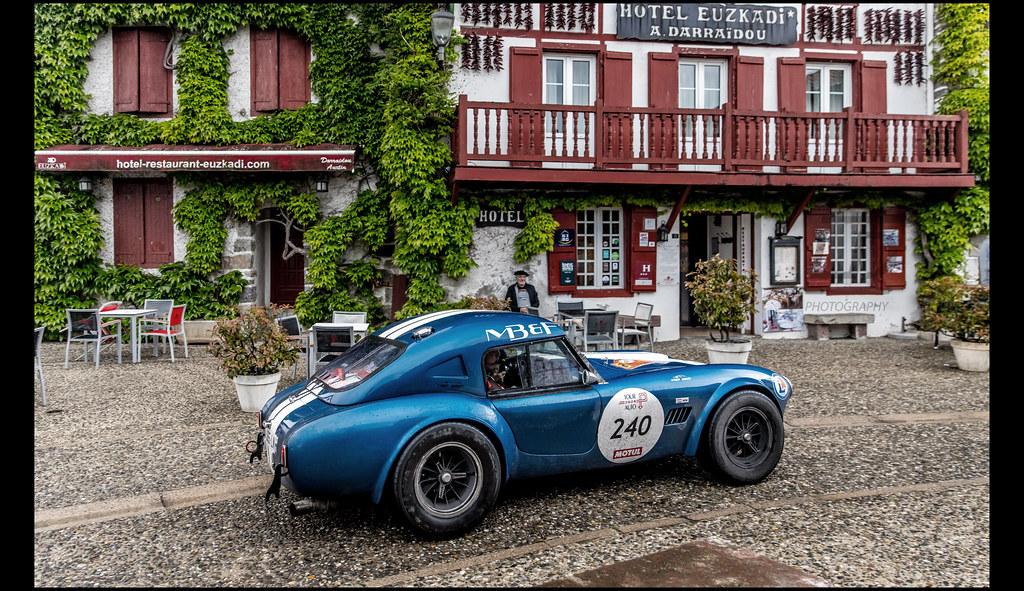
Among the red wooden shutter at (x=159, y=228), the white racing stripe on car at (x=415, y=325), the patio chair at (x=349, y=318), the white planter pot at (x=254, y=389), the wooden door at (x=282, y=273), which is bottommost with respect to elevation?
the white planter pot at (x=254, y=389)

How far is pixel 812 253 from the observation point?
14.1 metres

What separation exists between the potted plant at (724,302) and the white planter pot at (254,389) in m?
5.52

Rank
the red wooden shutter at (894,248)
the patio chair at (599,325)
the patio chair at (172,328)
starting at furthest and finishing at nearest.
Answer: the red wooden shutter at (894,248)
the patio chair at (172,328)
the patio chair at (599,325)

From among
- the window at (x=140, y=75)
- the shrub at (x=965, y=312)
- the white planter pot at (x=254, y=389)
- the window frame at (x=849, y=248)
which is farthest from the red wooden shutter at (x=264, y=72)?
the shrub at (x=965, y=312)

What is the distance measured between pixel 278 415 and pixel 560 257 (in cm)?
927

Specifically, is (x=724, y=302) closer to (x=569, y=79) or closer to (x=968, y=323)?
(x=968, y=323)

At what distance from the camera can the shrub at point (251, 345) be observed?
7445mm

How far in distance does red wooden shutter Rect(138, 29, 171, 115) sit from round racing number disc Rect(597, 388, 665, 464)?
41.1ft

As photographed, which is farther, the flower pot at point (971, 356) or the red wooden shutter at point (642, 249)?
the red wooden shutter at point (642, 249)

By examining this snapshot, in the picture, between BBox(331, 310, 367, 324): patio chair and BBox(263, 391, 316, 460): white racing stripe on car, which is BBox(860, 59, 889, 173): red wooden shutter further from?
BBox(263, 391, 316, 460): white racing stripe on car

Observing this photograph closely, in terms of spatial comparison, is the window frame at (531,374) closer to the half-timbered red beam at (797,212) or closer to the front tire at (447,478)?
the front tire at (447,478)

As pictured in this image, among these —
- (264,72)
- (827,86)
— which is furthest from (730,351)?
(264,72)
